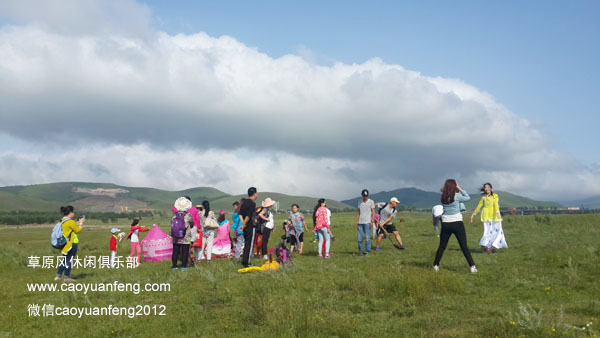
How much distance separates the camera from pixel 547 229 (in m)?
25.2

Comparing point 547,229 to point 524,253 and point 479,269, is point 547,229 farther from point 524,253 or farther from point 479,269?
point 479,269

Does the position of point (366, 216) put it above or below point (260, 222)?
above

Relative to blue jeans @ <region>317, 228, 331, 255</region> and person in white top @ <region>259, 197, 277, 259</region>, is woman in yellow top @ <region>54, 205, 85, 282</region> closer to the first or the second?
person in white top @ <region>259, 197, 277, 259</region>

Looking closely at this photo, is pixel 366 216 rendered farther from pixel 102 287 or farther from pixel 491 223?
pixel 102 287

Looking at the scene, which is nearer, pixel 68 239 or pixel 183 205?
pixel 68 239

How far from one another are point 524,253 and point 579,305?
26.5 ft

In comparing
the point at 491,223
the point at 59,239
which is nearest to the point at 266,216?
the point at 59,239

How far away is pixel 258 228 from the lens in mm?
16219

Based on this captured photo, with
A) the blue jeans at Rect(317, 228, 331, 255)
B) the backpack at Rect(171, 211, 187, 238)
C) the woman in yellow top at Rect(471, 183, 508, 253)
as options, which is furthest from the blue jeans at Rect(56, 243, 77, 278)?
the woman in yellow top at Rect(471, 183, 508, 253)

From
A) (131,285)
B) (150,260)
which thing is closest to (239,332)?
(131,285)

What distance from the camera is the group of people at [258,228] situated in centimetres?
1181

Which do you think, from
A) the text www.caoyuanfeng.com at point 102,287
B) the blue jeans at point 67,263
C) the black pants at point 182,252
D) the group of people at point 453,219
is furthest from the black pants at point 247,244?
the blue jeans at point 67,263

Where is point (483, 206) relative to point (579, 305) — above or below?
above

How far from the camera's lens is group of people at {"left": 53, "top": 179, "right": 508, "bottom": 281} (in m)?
11.8
